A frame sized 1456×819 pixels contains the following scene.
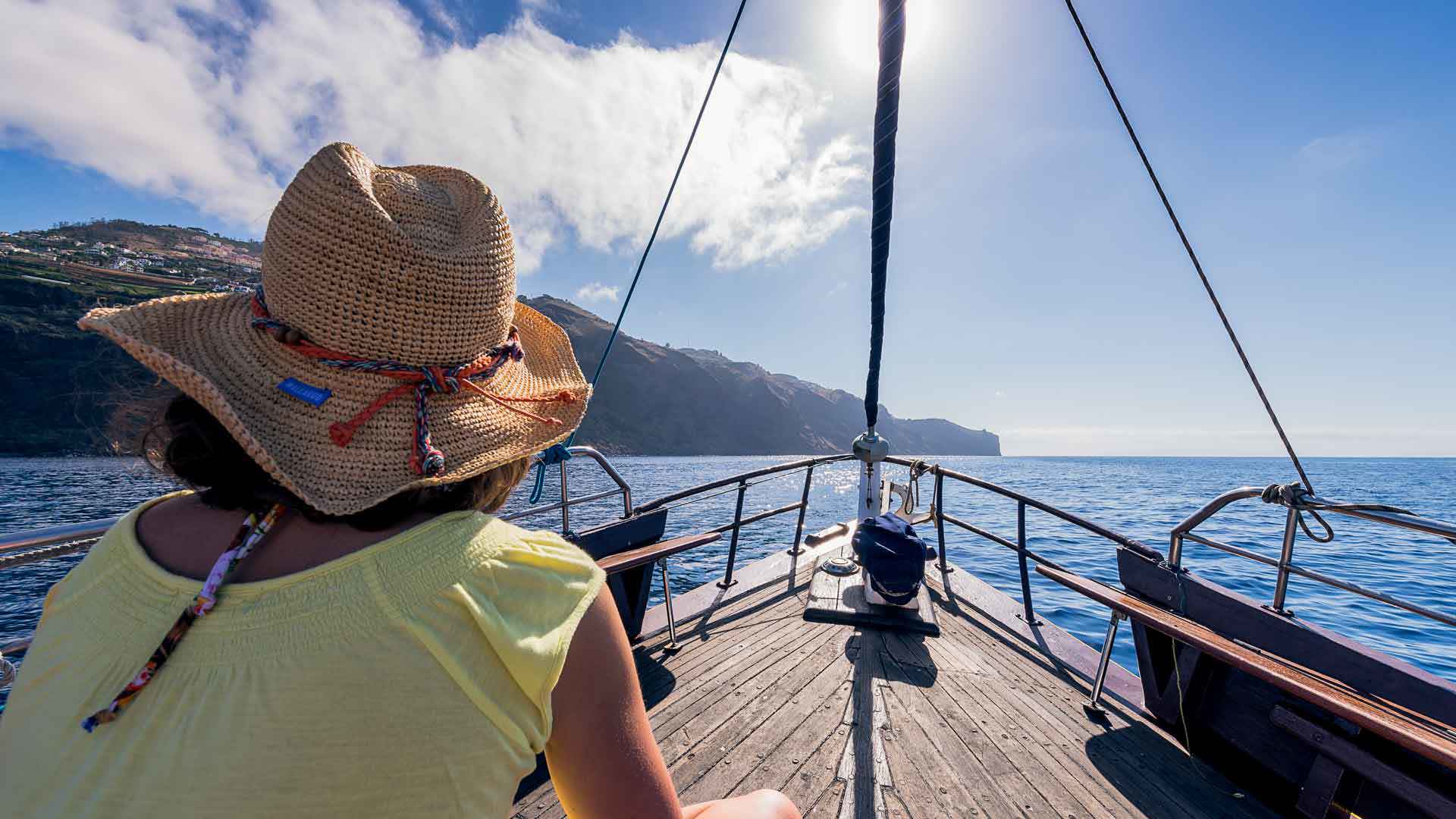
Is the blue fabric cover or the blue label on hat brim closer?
the blue label on hat brim

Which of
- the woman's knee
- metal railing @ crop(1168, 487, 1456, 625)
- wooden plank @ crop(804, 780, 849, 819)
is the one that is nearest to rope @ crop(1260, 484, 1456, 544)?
metal railing @ crop(1168, 487, 1456, 625)

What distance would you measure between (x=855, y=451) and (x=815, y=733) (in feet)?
7.79

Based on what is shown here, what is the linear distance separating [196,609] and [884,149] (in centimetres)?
385

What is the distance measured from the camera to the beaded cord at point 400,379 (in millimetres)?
805

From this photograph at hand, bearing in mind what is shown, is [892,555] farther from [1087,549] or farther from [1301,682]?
[1087,549]

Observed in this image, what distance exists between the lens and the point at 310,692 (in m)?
0.58

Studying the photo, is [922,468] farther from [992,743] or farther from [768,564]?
Answer: [992,743]

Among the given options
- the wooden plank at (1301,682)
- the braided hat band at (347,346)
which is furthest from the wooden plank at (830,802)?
the braided hat band at (347,346)

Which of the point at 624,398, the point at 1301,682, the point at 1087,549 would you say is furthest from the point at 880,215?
the point at 624,398

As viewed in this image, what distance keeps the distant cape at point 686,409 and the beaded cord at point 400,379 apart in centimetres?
8177

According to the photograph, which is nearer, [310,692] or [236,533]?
[310,692]

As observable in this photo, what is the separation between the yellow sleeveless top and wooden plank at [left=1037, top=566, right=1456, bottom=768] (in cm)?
253

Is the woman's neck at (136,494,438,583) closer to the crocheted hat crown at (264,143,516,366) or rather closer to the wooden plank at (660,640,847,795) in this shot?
the crocheted hat crown at (264,143,516,366)

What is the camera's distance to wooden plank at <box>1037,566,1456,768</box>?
1.69m
